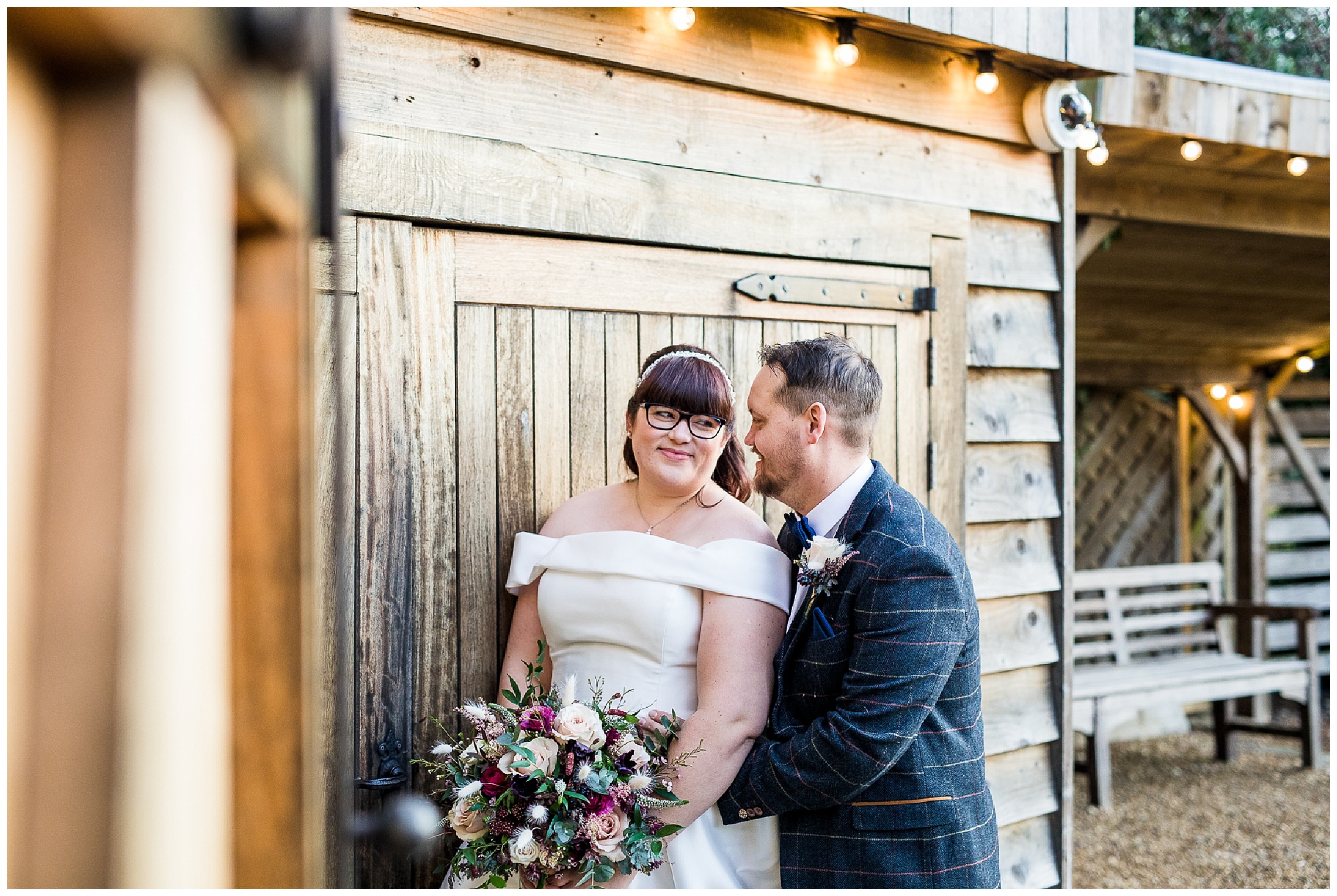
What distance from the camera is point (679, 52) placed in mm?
2324

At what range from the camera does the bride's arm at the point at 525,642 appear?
2039 millimetres

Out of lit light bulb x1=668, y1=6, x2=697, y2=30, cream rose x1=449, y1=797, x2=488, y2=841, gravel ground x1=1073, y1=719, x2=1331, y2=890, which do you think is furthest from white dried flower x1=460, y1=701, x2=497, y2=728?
gravel ground x1=1073, y1=719, x2=1331, y2=890

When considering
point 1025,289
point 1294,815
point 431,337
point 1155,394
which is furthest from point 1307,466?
point 431,337

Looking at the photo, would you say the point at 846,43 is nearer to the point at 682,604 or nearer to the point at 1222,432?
the point at 682,604

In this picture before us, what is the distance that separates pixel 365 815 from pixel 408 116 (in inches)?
54.2

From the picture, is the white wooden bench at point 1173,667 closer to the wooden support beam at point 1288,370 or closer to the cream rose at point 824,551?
the wooden support beam at point 1288,370

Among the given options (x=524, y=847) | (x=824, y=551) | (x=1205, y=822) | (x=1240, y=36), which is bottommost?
(x=1205, y=822)

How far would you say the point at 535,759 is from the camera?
64.1 inches

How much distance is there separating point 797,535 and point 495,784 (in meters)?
0.70

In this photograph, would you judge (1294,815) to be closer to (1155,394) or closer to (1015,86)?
(1155,394)

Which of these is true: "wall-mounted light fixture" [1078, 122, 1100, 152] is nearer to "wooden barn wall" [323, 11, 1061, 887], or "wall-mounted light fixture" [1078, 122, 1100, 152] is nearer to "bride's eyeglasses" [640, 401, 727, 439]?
"wooden barn wall" [323, 11, 1061, 887]

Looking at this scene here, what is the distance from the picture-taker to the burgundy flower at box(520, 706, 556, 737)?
5.49ft

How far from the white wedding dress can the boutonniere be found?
0.12 metres

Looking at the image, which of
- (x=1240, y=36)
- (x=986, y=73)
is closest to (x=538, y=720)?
(x=986, y=73)
